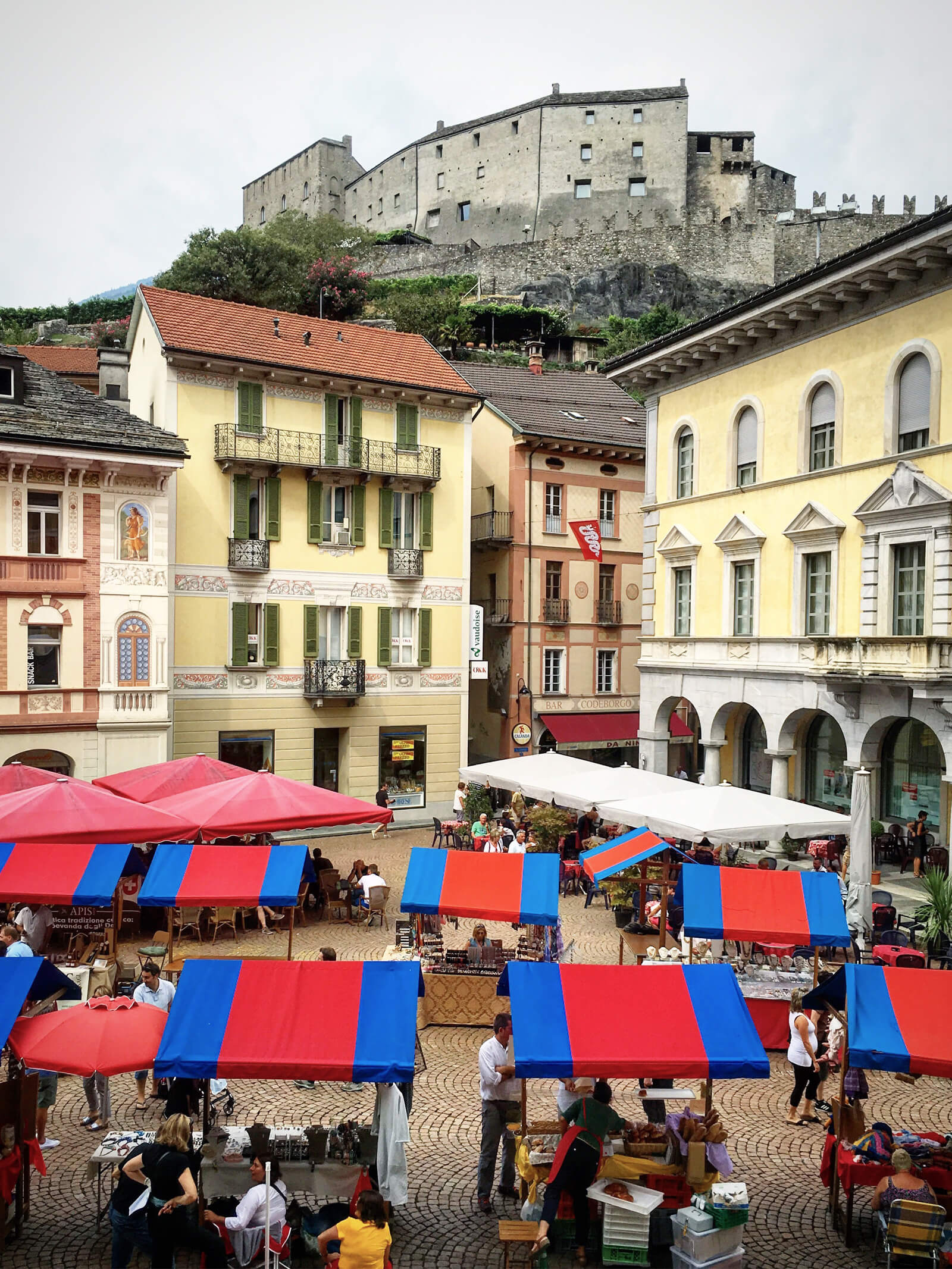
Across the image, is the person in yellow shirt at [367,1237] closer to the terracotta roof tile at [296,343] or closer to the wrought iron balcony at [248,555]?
the wrought iron balcony at [248,555]

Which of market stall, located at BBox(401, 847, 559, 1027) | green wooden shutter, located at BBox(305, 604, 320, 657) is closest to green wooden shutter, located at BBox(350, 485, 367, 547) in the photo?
green wooden shutter, located at BBox(305, 604, 320, 657)

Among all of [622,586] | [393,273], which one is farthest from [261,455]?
[393,273]

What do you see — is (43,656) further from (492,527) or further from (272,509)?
(492,527)

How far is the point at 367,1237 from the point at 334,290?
2127 inches

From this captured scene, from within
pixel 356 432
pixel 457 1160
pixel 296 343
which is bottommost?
pixel 457 1160

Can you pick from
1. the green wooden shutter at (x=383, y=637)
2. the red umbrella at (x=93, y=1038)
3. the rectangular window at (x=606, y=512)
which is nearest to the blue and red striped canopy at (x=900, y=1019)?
the red umbrella at (x=93, y=1038)

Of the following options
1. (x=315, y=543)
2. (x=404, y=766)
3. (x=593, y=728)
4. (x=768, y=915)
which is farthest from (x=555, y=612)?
(x=768, y=915)

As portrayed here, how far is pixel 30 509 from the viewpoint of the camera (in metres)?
25.1

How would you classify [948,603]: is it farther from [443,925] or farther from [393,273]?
[393,273]

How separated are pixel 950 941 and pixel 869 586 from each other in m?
8.75

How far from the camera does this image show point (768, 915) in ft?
45.0

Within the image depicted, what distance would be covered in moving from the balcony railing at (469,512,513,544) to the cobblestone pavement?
22617 millimetres

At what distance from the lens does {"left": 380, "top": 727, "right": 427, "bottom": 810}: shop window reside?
106 ft

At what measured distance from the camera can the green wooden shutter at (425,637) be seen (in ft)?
107
